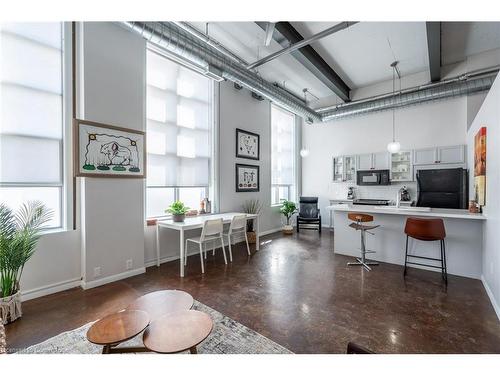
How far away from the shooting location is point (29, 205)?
2.62m

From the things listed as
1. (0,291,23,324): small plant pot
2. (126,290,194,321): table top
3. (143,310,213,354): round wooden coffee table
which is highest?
(143,310,213,354): round wooden coffee table

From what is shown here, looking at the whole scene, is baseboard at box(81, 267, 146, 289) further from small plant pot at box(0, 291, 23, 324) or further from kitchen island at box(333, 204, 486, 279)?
kitchen island at box(333, 204, 486, 279)

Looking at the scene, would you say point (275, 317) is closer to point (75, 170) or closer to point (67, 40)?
point (75, 170)

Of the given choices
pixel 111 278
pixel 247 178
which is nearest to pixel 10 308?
pixel 111 278

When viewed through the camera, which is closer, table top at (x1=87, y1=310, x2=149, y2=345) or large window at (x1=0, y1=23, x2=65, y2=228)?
table top at (x1=87, y1=310, x2=149, y2=345)

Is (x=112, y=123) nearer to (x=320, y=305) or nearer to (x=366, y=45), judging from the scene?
(x=320, y=305)

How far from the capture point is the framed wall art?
5389mm

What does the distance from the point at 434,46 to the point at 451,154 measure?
2443 mm

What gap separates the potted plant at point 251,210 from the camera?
16.9 ft

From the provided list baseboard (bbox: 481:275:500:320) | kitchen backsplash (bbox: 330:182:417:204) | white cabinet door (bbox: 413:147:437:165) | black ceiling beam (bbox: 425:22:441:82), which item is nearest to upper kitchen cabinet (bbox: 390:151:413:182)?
white cabinet door (bbox: 413:147:437:165)

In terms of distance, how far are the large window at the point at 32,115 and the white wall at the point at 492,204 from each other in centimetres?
504

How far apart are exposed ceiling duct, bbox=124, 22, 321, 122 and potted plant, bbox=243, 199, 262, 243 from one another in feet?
8.34
